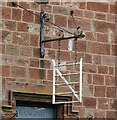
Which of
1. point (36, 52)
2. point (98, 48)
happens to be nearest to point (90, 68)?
point (98, 48)

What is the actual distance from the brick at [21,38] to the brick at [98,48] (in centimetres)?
116

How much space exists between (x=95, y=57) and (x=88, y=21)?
2.05 ft

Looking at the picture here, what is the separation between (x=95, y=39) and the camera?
1120 cm

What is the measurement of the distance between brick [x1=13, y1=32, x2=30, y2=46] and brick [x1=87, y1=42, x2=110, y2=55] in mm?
1158

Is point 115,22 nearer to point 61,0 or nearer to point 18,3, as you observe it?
point 61,0

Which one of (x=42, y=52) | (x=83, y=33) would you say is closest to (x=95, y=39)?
(x=83, y=33)

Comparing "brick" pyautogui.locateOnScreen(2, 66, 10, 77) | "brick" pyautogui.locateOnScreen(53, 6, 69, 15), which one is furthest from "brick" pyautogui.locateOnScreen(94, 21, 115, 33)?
"brick" pyautogui.locateOnScreen(2, 66, 10, 77)

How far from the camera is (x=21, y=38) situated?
1052 centimetres

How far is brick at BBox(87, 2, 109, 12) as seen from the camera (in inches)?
444

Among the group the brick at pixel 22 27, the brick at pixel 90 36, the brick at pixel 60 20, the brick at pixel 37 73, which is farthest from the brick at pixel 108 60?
the brick at pixel 22 27

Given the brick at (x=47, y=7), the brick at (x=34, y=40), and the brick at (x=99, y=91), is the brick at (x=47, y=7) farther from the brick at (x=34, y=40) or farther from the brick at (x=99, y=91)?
the brick at (x=99, y=91)

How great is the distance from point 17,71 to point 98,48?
63.0 inches

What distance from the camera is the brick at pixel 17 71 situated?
1034cm

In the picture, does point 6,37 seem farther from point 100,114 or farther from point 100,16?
point 100,114
